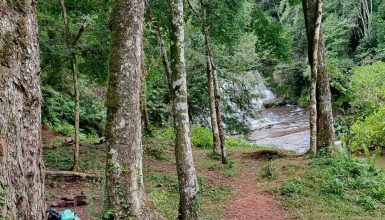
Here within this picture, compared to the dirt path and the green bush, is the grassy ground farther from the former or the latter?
the green bush

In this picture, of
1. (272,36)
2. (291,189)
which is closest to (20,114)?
(291,189)

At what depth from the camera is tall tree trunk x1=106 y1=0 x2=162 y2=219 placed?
4922mm

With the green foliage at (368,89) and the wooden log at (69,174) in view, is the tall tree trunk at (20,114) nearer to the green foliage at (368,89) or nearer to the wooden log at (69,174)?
the wooden log at (69,174)

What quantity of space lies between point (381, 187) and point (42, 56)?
8.00 metres

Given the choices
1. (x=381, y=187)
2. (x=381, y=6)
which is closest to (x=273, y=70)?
(x=381, y=6)

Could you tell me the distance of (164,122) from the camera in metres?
18.2

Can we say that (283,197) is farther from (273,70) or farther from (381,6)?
(381,6)

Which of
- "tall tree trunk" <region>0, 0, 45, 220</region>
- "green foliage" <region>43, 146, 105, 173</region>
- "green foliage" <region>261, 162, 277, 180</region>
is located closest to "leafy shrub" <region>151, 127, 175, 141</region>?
"green foliage" <region>43, 146, 105, 173</region>

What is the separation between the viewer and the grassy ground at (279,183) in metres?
8.08

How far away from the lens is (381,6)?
34188 mm

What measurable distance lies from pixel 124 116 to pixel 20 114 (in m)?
2.26

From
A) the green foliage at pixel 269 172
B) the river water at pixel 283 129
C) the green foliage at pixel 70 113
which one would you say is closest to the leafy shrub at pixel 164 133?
the green foliage at pixel 70 113

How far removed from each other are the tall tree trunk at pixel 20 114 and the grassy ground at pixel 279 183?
3272 mm

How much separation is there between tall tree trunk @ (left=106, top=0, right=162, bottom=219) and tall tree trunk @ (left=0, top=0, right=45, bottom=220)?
2.05 m
